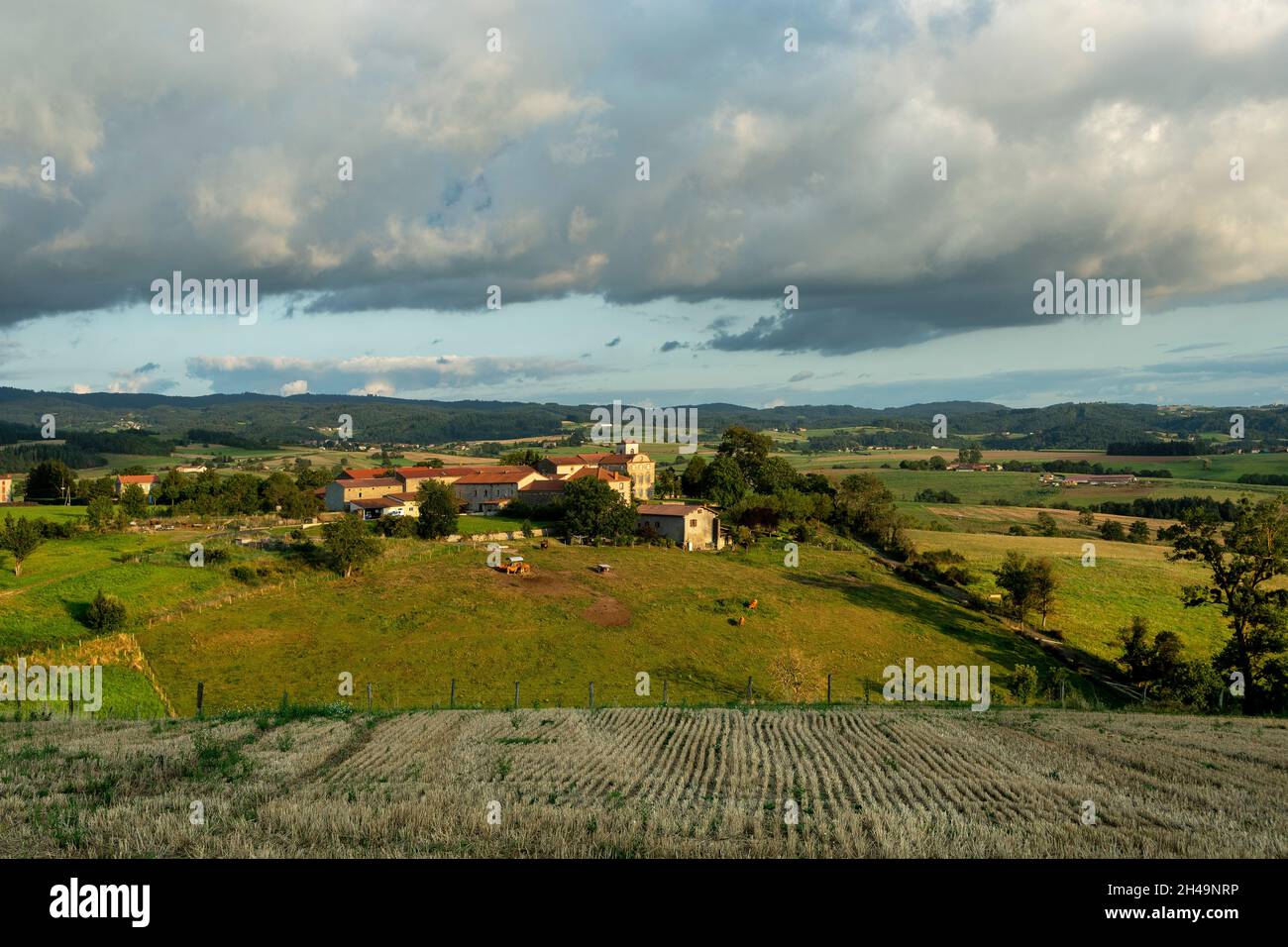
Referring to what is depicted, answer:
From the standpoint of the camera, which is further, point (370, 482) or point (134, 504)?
point (370, 482)

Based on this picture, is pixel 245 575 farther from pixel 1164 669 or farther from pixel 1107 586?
pixel 1107 586

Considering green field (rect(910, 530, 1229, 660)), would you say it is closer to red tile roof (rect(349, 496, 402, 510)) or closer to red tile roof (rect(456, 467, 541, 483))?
red tile roof (rect(456, 467, 541, 483))

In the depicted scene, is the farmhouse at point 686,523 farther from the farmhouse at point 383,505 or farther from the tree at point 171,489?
the tree at point 171,489

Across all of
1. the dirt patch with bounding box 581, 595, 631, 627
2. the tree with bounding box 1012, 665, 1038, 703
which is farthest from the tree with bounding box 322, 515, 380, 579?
the tree with bounding box 1012, 665, 1038, 703

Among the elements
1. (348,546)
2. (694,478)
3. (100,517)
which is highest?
(694,478)

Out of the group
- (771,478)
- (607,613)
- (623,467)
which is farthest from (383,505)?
(607,613)

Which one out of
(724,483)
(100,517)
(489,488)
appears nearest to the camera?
(100,517)

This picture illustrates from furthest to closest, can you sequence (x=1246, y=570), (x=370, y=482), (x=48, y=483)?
(x=370, y=482) → (x=48, y=483) → (x=1246, y=570)

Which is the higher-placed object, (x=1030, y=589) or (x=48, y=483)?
(x=48, y=483)

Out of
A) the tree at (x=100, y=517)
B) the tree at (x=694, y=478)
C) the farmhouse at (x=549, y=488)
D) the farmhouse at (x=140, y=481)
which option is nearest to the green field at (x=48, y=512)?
the tree at (x=100, y=517)
